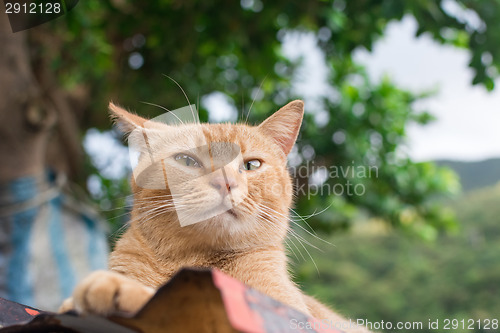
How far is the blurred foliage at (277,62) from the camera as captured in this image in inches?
103

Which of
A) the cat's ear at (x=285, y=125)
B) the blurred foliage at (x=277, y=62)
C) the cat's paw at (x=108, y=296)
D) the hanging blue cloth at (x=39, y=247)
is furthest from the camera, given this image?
the hanging blue cloth at (x=39, y=247)

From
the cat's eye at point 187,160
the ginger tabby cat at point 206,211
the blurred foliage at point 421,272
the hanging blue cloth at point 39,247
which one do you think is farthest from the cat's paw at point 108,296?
the blurred foliage at point 421,272

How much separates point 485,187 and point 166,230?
534 cm

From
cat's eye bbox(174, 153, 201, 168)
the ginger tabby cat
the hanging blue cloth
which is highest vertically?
cat's eye bbox(174, 153, 201, 168)

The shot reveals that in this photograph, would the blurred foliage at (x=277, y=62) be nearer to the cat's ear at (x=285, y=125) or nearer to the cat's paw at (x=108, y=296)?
the cat's ear at (x=285, y=125)

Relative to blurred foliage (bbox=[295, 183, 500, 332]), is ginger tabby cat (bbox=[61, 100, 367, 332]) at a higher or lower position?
A: higher

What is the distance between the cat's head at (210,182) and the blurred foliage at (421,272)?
3348 mm

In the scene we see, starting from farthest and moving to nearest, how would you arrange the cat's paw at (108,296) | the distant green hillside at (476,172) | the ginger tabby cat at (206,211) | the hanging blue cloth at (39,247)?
the distant green hillside at (476,172) < the hanging blue cloth at (39,247) < the ginger tabby cat at (206,211) < the cat's paw at (108,296)

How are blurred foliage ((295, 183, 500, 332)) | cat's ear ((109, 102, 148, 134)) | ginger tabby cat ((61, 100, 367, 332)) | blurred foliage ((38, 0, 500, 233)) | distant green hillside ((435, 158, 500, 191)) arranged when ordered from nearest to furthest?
ginger tabby cat ((61, 100, 367, 332)) → cat's ear ((109, 102, 148, 134)) → blurred foliage ((38, 0, 500, 233)) → distant green hillside ((435, 158, 500, 191)) → blurred foliage ((295, 183, 500, 332))

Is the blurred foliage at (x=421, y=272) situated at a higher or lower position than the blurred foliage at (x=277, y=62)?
lower

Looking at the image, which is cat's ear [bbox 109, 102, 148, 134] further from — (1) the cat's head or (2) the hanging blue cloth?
(2) the hanging blue cloth

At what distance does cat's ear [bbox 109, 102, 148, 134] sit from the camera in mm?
1116

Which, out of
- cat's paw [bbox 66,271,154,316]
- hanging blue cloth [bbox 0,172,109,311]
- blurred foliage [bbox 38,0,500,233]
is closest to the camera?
cat's paw [bbox 66,271,154,316]

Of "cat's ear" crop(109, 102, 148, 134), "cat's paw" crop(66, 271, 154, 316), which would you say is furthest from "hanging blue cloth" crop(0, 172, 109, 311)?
"cat's paw" crop(66, 271, 154, 316)
